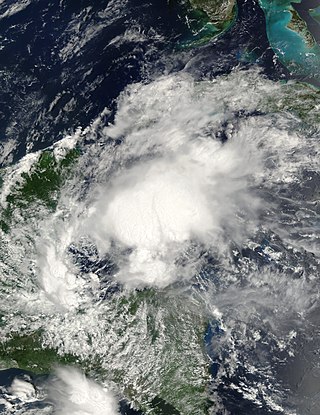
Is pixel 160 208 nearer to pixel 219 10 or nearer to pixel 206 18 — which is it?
pixel 206 18

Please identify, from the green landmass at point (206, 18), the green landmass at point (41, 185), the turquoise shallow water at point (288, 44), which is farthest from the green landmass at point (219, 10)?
the green landmass at point (41, 185)

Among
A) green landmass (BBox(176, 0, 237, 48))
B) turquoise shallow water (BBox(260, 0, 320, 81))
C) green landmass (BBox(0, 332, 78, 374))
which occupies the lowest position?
green landmass (BBox(0, 332, 78, 374))

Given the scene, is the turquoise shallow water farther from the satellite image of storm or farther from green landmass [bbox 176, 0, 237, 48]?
green landmass [bbox 176, 0, 237, 48]

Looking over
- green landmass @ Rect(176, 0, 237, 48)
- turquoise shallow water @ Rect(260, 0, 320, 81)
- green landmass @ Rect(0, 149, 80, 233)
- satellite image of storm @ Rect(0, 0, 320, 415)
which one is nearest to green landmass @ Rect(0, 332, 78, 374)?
satellite image of storm @ Rect(0, 0, 320, 415)

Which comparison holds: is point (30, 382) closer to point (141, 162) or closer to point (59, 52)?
point (141, 162)

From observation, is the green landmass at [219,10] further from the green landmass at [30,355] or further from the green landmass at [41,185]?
the green landmass at [30,355]

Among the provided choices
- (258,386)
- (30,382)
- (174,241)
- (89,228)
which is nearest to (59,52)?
(89,228)

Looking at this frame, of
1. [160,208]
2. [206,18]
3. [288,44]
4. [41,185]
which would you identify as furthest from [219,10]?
[41,185]
